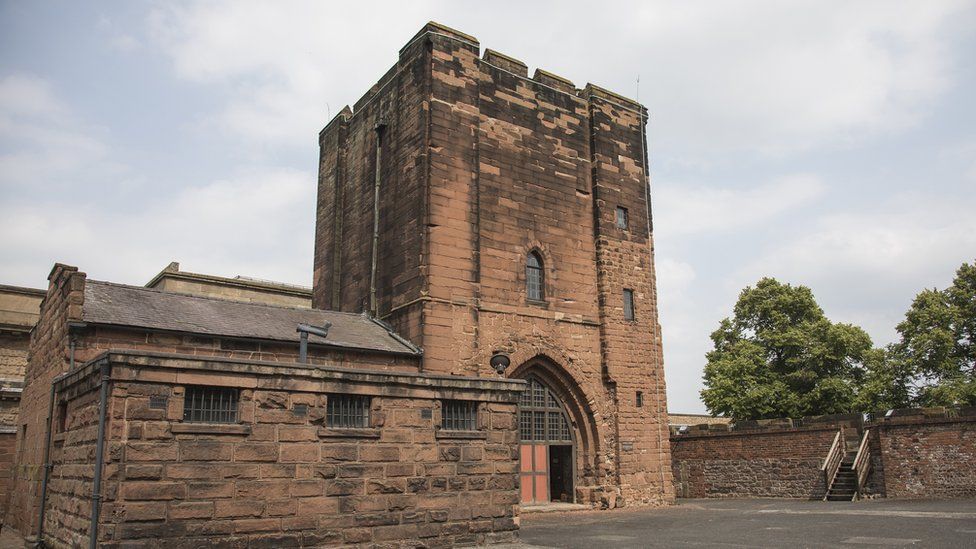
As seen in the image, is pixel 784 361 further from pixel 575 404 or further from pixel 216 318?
pixel 216 318

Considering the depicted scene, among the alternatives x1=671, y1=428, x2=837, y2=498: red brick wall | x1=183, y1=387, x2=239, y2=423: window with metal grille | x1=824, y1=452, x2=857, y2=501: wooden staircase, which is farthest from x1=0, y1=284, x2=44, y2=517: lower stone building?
x1=824, y1=452, x2=857, y2=501: wooden staircase

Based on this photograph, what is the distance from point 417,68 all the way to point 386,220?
172 inches

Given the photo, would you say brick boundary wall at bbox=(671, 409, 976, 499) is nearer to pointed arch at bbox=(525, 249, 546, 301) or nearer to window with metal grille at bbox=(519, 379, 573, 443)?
window with metal grille at bbox=(519, 379, 573, 443)

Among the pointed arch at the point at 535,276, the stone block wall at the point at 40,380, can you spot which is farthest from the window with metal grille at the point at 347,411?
the pointed arch at the point at 535,276

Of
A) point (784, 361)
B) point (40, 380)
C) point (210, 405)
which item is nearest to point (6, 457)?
point (40, 380)

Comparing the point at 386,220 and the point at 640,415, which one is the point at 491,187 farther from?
the point at 640,415

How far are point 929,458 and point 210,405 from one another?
1953cm

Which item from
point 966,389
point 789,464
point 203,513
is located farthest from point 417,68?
point 966,389

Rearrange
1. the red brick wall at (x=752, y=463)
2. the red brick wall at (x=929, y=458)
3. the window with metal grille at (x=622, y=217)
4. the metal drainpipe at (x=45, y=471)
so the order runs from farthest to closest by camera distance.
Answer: the red brick wall at (x=752, y=463) → the window with metal grille at (x=622, y=217) → the red brick wall at (x=929, y=458) → the metal drainpipe at (x=45, y=471)

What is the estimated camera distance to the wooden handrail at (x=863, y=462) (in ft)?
73.5

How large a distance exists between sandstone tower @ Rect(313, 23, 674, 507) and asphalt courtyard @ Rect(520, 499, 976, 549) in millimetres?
2210

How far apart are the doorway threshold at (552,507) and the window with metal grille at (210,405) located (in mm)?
10875

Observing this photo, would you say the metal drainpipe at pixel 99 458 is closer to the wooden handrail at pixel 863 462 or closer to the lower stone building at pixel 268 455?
the lower stone building at pixel 268 455

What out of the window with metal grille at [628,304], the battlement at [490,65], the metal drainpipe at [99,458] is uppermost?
the battlement at [490,65]
